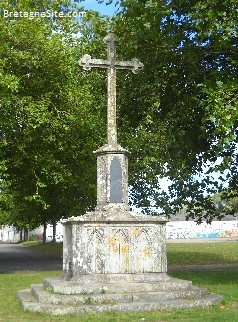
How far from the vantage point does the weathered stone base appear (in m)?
10.3

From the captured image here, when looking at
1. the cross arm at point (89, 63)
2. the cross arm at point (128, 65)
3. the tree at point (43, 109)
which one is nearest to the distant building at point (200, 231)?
the tree at point (43, 109)

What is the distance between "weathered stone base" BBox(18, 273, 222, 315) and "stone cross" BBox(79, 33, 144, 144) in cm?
354

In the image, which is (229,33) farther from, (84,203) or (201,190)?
(84,203)

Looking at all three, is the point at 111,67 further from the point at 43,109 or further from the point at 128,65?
the point at 43,109

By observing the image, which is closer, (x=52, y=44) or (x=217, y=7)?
(x=217, y=7)

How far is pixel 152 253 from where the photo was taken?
12047 millimetres

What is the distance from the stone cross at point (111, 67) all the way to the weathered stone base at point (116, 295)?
354 centimetres

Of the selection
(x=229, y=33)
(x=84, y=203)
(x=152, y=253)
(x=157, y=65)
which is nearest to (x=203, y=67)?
(x=157, y=65)

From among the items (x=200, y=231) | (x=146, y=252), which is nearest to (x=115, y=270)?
(x=146, y=252)

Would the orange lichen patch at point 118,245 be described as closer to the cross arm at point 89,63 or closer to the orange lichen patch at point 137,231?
the orange lichen patch at point 137,231

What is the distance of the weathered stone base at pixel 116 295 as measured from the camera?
Answer: 33.8ft

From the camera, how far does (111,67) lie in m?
13.5

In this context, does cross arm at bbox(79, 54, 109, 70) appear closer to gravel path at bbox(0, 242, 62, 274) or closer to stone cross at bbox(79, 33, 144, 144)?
stone cross at bbox(79, 33, 144, 144)

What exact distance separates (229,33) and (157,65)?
133 inches
